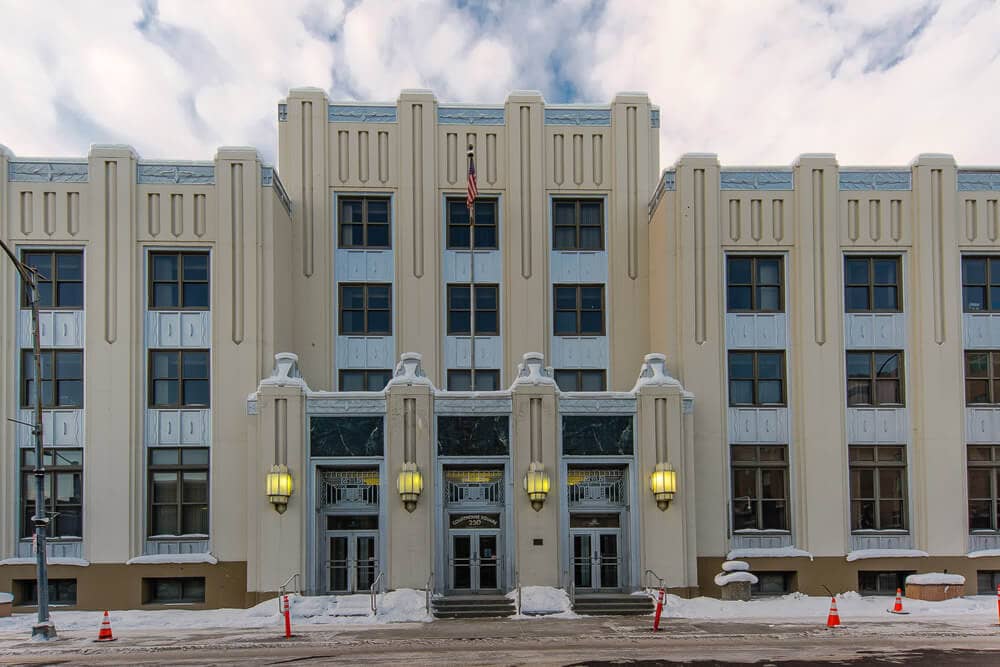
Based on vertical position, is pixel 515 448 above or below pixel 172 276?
below

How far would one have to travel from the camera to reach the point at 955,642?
19.8 metres

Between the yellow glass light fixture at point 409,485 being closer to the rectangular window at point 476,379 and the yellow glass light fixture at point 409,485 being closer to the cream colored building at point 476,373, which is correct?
the cream colored building at point 476,373

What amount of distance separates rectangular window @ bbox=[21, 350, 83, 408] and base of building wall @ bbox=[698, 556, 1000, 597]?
19397 millimetres

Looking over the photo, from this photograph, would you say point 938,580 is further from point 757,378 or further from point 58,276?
point 58,276

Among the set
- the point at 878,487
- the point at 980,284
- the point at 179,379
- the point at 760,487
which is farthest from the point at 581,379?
the point at 980,284

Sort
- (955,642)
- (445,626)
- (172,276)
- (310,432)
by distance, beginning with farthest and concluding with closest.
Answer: (172,276), (310,432), (445,626), (955,642)

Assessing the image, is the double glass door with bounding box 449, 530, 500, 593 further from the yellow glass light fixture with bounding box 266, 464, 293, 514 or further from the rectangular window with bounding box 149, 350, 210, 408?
the rectangular window with bounding box 149, 350, 210, 408

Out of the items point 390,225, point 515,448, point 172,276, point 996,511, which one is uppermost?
point 390,225

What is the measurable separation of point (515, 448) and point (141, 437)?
11.2m

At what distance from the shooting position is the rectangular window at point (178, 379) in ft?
90.7

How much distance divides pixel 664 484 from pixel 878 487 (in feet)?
24.1

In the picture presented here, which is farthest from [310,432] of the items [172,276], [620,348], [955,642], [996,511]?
[996,511]

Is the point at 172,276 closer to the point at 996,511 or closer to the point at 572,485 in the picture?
the point at 572,485

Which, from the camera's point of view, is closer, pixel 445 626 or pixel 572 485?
pixel 445 626
